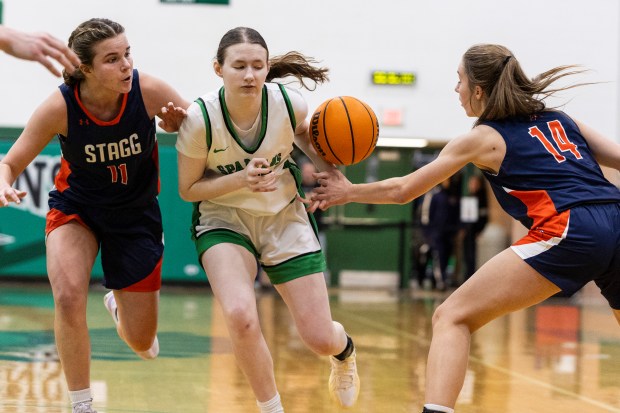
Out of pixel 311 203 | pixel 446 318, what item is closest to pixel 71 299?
pixel 311 203

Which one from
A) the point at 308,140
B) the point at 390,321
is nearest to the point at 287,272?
the point at 308,140

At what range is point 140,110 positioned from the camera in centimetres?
431

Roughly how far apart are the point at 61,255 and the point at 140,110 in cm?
75

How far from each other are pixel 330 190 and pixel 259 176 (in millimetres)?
439

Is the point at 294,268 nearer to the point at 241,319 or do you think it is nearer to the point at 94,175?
the point at 241,319

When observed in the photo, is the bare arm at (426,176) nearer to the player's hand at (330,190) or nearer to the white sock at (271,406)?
the player's hand at (330,190)

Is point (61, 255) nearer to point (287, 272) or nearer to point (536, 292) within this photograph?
point (287, 272)

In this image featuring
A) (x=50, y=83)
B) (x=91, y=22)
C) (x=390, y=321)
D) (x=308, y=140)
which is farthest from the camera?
(x=50, y=83)

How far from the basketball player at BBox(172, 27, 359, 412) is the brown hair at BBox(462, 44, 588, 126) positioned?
817 mm

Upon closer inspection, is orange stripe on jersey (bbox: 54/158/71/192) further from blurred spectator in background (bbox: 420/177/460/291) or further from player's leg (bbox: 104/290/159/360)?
blurred spectator in background (bbox: 420/177/460/291)

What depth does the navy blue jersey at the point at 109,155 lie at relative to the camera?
13.8 feet

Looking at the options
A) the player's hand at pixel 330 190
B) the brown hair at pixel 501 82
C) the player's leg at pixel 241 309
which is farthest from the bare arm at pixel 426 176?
the player's leg at pixel 241 309

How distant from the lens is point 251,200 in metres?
4.19

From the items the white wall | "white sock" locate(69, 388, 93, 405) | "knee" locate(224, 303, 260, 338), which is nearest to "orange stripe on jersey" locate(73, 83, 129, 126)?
"knee" locate(224, 303, 260, 338)
